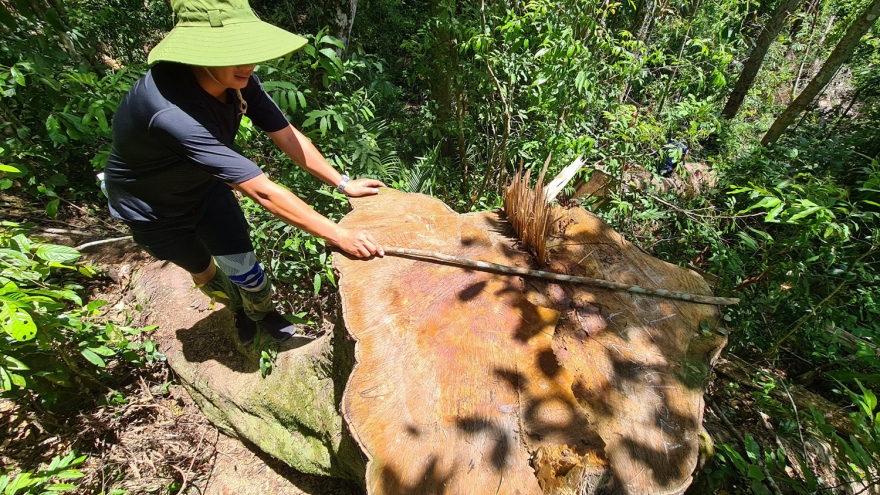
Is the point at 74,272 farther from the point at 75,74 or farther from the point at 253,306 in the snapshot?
the point at 253,306

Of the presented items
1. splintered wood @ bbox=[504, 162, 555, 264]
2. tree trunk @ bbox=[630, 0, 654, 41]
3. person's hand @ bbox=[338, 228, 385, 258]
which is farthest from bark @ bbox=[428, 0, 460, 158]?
tree trunk @ bbox=[630, 0, 654, 41]

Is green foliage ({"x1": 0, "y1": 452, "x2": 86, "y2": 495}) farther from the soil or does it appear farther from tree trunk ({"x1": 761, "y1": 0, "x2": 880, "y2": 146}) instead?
tree trunk ({"x1": 761, "y1": 0, "x2": 880, "y2": 146})

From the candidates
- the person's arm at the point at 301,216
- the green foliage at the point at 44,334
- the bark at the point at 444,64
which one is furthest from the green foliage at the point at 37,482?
the bark at the point at 444,64

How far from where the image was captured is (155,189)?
73.5 inches

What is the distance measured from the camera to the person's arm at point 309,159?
6.93ft

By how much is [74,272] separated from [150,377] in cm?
134

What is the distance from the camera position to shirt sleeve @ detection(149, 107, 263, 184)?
1452 mm

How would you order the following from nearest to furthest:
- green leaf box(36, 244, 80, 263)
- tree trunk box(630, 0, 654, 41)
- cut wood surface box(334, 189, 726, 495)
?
cut wood surface box(334, 189, 726, 495) < green leaf box(36, 244, 80, 263) < tree trunk box(630, 0, 654, 41)

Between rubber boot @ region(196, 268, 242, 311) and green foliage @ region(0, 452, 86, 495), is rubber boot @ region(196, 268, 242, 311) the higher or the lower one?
the higher one

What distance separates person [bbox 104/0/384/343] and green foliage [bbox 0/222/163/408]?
42cm

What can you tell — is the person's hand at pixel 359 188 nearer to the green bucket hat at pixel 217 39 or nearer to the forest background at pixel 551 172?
the forest background at pixel 551 172

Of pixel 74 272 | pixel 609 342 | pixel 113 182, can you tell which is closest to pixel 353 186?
pixel 113 182

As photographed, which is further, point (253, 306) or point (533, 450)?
point (253, 306)

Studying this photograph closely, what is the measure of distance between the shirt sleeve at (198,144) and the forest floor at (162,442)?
198cm
